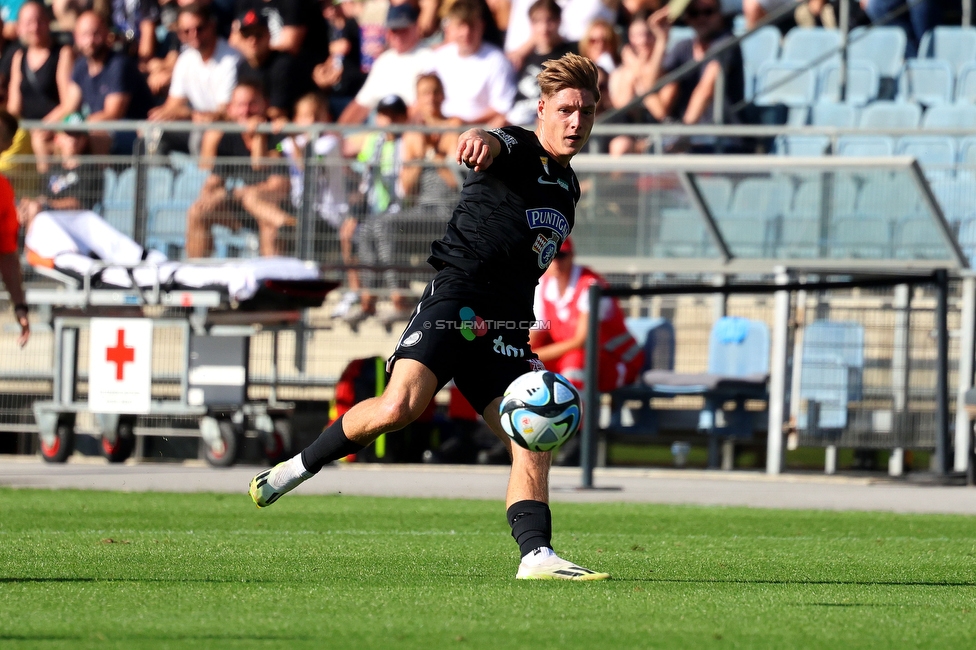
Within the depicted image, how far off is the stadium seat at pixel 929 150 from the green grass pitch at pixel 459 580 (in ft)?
16.0

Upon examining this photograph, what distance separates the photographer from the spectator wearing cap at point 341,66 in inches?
724

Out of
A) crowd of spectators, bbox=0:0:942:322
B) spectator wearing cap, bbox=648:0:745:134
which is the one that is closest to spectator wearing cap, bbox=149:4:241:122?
crowd of spectators, bbox=0:0:942:322

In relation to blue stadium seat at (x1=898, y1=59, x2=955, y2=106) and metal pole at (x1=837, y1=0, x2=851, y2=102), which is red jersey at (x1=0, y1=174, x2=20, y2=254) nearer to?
metal pole at (x1=837, y1=0, x2=851, y2=102)

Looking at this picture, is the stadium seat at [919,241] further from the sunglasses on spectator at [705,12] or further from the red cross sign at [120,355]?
the red cross sign at [120,355]

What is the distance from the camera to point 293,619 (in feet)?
15.6

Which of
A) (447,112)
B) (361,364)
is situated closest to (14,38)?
(447,112)

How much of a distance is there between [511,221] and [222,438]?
303 inches

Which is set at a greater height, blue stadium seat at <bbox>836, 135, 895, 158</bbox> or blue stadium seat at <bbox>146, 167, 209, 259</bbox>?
blue stadium seat at <bbox>836, 135, 895, 158</bbox>

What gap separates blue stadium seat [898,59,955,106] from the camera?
52.2 ft

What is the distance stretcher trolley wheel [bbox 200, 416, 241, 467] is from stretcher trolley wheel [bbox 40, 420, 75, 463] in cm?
131

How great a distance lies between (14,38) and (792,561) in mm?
16393

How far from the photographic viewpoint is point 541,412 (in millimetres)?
5746

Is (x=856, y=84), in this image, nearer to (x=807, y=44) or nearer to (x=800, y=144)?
(x=807, y=44)

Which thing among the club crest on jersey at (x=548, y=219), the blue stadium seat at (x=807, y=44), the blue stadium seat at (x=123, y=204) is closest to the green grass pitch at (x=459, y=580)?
the club crest on jersey at (x=548, y=219)
